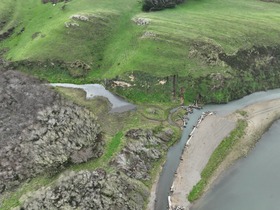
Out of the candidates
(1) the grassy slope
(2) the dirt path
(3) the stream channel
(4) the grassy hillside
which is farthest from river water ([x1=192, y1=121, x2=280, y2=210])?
(1) the grassy slope

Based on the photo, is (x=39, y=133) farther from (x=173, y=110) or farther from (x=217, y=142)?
(x=217, y=142)

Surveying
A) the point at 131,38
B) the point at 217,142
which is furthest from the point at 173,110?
the point at 131,38

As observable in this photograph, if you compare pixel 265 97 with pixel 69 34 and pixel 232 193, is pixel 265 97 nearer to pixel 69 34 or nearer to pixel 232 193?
pixel 232 193

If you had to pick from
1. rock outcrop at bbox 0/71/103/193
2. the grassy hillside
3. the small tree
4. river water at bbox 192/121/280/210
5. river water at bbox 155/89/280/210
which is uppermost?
the small tree

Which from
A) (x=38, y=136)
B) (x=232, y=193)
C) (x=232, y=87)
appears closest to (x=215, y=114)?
(x=232, y=87)

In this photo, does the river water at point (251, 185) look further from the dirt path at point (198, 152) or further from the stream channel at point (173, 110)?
the dirt path at point (198, 152)

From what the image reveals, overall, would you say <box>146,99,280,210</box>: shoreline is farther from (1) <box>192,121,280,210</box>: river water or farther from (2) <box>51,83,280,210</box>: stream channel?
(1) <box>192,121,280,210</box>: river water
